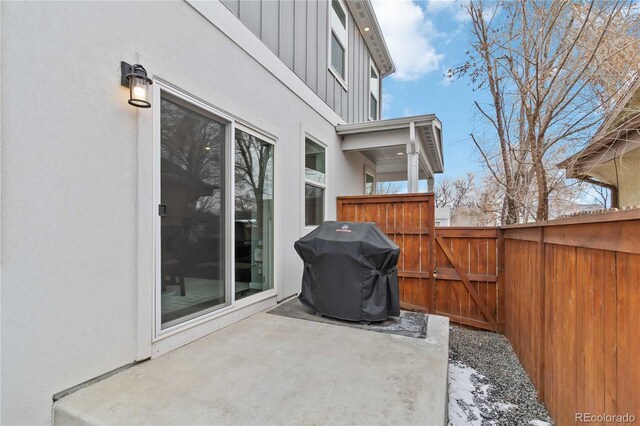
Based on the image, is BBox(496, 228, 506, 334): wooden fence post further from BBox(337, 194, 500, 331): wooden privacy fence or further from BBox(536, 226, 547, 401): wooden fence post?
BBox(536, 226, 547, 401): wooden fence post

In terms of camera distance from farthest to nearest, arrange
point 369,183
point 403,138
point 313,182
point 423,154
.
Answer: point 369,183 < point 423,154 < point 403,138 < point 313,182

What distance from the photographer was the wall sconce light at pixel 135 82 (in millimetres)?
2113

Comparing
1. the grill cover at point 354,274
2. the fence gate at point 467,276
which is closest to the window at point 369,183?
the fence gate at point 467,276

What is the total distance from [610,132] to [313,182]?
376 cm

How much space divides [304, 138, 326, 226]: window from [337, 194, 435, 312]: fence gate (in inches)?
40.7

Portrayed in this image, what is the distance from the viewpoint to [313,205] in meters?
5.22

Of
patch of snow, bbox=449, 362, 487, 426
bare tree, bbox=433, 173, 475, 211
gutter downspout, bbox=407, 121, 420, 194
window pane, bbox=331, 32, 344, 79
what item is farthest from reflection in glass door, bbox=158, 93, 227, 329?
bare tree, bbox=433, 173, 475, 211

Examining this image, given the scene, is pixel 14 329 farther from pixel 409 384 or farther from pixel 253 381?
pixel 409 384

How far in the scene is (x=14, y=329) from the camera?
159 cm

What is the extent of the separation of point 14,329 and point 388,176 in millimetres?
10216

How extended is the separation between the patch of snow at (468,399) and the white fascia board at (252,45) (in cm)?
410

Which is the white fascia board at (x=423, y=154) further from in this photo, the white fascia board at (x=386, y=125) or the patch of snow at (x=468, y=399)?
the patch of snow at (x=468, y=399)

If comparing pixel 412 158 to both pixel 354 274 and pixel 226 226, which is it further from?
pixel 226 226

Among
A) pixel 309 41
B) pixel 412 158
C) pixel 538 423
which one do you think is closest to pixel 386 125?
pixel 412 158
